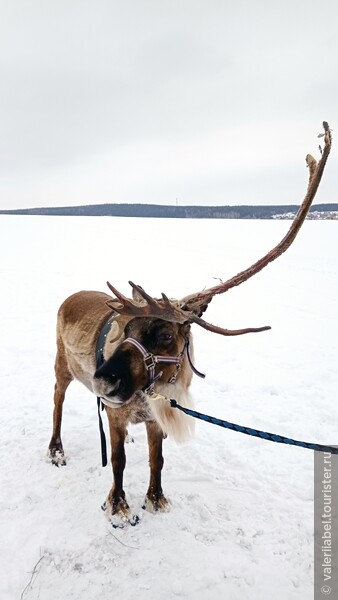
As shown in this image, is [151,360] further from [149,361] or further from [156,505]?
[156,505]

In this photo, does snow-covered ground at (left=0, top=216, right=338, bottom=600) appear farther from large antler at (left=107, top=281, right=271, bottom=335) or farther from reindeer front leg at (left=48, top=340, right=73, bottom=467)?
large antler at (left=107, top=281, right=271, bottom=335)

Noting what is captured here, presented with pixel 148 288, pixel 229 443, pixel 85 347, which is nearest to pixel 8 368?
pixel 85 347

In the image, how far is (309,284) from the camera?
1795cm

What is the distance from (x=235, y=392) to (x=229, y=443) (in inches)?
78.8

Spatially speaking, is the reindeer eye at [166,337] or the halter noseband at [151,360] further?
the reindeer eye at [166,337]

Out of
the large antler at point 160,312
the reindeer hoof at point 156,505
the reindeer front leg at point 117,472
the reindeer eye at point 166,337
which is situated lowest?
the reindeer hoof at point 156,505

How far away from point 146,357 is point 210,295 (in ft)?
2.57

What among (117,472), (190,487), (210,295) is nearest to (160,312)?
(210,295)

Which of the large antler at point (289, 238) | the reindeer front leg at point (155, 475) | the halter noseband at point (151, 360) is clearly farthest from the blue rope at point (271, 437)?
the large antler at point (289, 238)

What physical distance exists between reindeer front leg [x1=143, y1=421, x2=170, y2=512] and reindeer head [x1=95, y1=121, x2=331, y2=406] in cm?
81

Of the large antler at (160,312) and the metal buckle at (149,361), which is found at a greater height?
the large antler at (160,312)

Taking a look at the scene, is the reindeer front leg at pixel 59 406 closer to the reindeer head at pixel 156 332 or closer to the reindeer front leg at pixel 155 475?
the reindeer front leg at pixel 155 475

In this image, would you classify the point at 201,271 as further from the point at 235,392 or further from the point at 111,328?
the point at 111,328

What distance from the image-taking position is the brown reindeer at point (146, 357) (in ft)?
10.3
